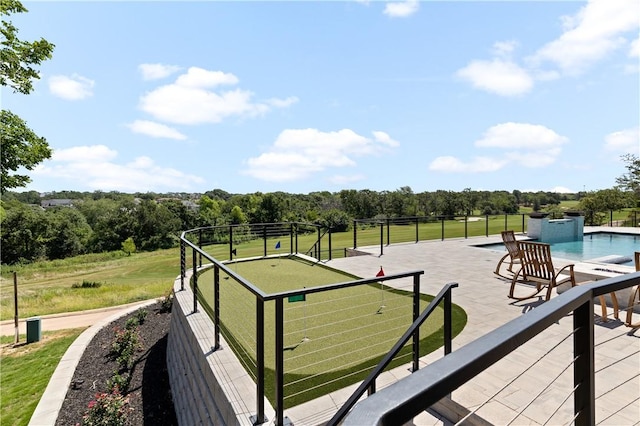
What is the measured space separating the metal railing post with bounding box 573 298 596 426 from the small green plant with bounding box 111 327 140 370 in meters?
7.69

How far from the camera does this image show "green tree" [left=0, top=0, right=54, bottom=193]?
9.00 metres

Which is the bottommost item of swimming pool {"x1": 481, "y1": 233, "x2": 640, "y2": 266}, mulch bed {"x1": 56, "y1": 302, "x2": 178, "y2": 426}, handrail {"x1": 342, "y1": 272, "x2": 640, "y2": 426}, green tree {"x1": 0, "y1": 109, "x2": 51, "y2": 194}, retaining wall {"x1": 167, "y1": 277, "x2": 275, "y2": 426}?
mulch bed {"x1": 56, "y1": 302, "x2": 178, "y2": 426}

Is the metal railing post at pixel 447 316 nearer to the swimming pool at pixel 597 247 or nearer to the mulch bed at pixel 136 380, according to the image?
the mulch bed at pixel 136 380

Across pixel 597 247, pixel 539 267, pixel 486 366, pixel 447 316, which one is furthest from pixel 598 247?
pixel 486 366

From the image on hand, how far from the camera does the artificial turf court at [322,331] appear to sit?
3.22 m

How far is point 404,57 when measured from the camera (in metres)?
12.5

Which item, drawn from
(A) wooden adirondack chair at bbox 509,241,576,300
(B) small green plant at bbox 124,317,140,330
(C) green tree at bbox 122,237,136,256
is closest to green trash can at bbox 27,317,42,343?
(B) small green plant at bbox 124,317,140,330

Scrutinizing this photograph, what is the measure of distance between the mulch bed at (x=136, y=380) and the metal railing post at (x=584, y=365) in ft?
17.9

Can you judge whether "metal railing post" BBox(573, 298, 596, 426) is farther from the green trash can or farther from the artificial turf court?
the green trash can

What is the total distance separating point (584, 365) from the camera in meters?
1.15

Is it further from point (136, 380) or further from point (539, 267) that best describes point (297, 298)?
point (136, 380)

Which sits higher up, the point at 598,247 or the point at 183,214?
the point at 183,214

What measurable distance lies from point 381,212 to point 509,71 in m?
32.1

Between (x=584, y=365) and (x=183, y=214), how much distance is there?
5422 cm
